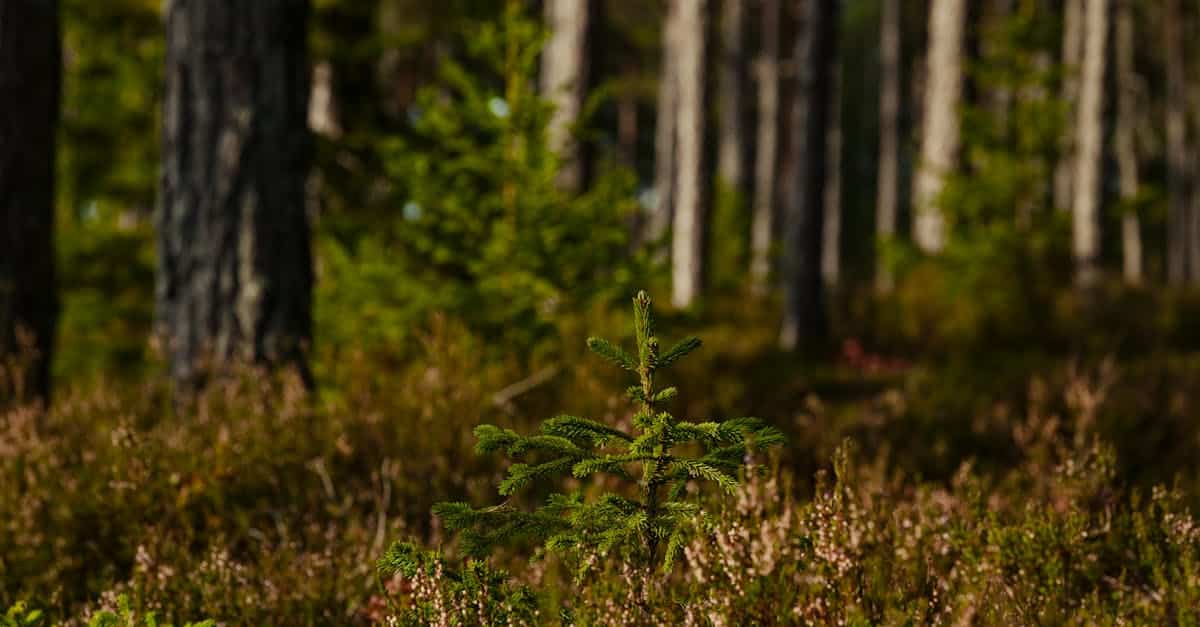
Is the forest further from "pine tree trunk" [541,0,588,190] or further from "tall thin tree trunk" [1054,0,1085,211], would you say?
"tall thin tree trunk" [1054,0,1085,211]

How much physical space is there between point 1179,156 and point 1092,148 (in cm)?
1824

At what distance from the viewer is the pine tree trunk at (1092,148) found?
10.2 meters

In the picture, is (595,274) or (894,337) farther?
(894,337)

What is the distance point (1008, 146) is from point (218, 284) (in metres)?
7.89

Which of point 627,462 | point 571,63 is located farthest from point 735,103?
point 627,462

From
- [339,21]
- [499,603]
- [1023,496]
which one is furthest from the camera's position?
[339,21]

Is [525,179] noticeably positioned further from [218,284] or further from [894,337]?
[894,337]

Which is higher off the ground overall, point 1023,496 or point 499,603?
point 499,603

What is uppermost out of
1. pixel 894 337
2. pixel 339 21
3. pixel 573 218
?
pixel 339 21

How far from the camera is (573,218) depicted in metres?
5.15

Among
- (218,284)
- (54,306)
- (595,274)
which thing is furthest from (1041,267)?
(54,306)

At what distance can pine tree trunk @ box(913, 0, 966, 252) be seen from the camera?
34.7 ft

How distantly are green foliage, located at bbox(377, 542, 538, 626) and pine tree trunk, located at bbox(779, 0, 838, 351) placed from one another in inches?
304

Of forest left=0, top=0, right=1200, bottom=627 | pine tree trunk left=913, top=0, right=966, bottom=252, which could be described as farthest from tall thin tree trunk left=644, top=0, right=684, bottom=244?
forest left=0, top=0, right=1200, bottom=627
